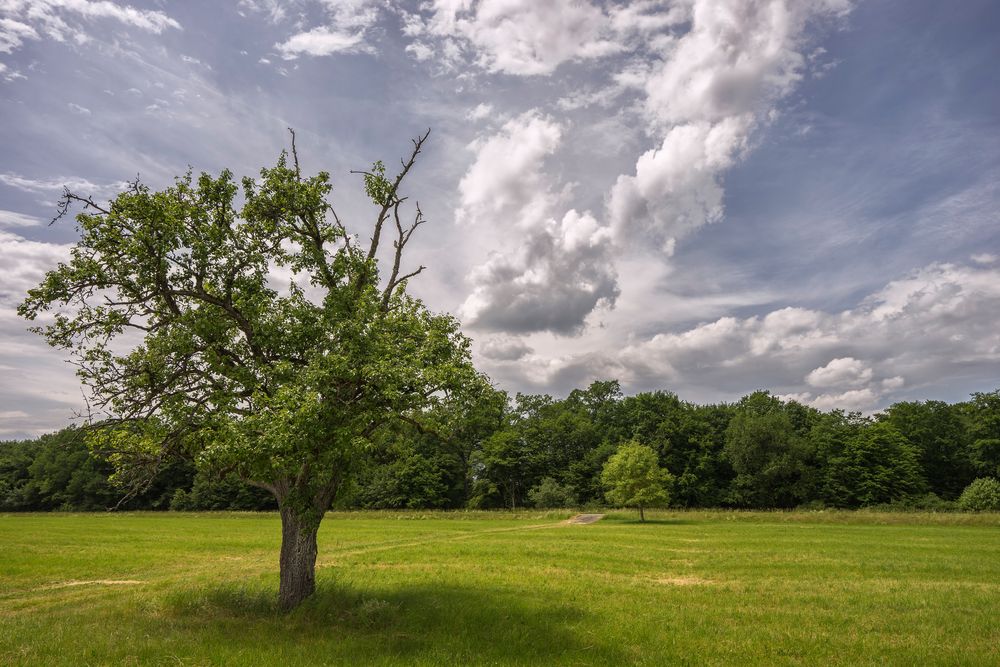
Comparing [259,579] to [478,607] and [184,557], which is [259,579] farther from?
[184,557]

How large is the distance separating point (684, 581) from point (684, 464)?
237 feet

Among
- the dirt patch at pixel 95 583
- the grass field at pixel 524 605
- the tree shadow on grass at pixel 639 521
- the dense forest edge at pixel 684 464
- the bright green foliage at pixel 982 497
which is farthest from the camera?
the dense forest edge at pixel 684 464

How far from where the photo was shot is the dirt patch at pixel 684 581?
2177 cm

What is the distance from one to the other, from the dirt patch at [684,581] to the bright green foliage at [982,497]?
55526 mm

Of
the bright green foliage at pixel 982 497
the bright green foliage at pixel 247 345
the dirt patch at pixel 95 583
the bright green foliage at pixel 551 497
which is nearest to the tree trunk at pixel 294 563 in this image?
the bright green foliage at pixel 247 345

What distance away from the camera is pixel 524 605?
57.6ft

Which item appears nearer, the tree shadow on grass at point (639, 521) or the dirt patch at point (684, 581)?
the dirt patch at point (684, 581)

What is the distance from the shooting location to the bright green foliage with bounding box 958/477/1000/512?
57250mm

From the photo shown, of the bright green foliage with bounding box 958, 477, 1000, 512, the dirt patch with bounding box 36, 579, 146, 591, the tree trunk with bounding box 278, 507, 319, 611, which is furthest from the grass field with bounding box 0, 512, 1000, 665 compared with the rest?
the bright green foliage with bounding box 958, 477, 1000, 512

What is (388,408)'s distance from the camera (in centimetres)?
1512

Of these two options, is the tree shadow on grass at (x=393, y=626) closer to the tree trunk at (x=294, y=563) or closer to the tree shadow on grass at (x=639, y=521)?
the tree trunk at (x=294, y=563)

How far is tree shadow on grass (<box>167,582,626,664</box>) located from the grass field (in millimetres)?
70

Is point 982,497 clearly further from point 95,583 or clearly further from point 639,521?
point 95,583

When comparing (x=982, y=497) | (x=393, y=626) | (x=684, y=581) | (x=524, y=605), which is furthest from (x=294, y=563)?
(x=982, y=497)
